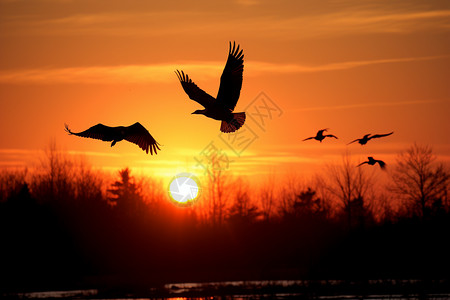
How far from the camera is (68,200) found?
72.1 meters

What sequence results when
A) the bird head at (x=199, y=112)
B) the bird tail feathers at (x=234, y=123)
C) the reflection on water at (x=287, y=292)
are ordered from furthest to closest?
the reflection on water at (x=287, y=292), the bird tail feathers at (x=234, y=123), the bird head at (x=199, y=112)

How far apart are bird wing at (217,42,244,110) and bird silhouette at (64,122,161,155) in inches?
105

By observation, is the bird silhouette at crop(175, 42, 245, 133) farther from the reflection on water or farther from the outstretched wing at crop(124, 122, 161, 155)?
the reflection on water

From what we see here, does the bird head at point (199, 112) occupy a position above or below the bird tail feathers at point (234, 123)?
above

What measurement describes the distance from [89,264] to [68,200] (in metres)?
15.7

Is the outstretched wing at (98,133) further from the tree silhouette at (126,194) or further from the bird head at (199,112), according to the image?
the tree silhouette at (126,194)

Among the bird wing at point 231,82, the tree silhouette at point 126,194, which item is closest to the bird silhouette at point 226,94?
the bird wing at point 231,82

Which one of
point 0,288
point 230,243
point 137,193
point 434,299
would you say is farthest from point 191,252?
point 137,193

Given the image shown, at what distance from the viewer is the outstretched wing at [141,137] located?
2316 cm

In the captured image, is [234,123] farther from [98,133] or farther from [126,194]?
[126,194]

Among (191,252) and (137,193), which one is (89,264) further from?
(137,193)

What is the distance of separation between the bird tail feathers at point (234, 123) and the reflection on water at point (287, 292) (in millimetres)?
14034

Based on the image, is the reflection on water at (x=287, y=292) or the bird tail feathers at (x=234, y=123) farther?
the reflection on water at (x=287, y=292)

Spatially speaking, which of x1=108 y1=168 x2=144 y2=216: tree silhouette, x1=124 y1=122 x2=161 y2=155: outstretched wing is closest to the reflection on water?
x1=124 y1=122 x2=161 y2=155: outstretched wing
